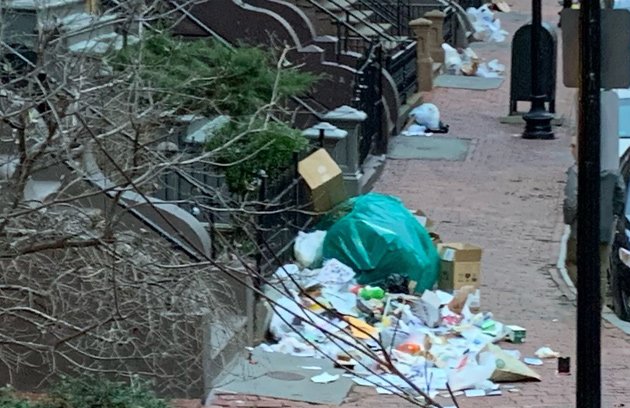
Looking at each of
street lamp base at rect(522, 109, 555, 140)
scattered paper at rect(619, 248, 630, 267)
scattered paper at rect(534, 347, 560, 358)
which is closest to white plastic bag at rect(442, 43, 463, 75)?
street lamp base at rect(522, 109, 555, 140)

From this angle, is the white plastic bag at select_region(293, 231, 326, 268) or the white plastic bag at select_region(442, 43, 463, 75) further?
the white plastic bag at select_region(442, 43, 463, 75)

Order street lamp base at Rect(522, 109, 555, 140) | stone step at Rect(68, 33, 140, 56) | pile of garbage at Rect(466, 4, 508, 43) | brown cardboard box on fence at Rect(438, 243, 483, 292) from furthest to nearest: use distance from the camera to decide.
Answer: pile of garbage at Rect(466, 4, 508, 43)
street lamp base at Rect(522, 109, 555, 140)
brown cardboard box on fence at Rect(438, 243, 483, 292)
stone step at Rect(68, 33, 140, 56)

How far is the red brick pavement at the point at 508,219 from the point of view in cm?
888

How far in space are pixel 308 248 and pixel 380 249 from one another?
2.00ft

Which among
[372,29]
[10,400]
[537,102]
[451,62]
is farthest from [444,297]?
[451,62]

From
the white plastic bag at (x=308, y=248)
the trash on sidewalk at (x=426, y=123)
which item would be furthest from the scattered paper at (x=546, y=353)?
the trash on sidewalk at (x=426, y=123)

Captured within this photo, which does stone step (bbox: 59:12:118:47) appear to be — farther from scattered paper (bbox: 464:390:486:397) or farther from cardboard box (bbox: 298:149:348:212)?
scattered paper (bbox: 464:390:486:397)

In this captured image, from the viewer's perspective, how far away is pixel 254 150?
1023cm

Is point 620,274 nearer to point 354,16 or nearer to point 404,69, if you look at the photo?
point 404,69

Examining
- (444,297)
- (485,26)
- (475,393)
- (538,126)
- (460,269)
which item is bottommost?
(475,393)

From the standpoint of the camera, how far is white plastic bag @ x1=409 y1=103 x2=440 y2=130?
62.7 ft

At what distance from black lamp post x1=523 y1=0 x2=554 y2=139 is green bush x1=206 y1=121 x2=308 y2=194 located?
8.71m

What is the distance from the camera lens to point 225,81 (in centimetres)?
1200

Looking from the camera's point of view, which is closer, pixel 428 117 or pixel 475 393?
pixel 475 393
